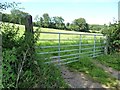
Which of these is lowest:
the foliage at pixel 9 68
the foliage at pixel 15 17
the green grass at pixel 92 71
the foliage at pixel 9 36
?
the green grass at pixel 92 71

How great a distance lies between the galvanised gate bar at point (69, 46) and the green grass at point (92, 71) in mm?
267

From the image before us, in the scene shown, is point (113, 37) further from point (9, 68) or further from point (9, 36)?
point (9, 68)

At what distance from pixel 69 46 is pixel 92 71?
1.40 metres

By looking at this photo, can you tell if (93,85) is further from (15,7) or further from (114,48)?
(114,48)

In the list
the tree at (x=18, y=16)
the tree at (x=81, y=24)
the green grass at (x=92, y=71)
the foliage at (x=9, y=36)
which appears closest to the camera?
the foliage at (x=9, y=36)

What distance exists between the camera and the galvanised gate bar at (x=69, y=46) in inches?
290

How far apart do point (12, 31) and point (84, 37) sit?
5650mm

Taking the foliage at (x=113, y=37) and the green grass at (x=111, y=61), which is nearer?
the green grass at (x=111, y=61)

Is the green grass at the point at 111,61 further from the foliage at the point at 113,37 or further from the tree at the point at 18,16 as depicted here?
the tree at the point at 18,16

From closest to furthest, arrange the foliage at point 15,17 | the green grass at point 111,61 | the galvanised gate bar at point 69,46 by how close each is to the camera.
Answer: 1. the foliage at point 15,17
2. the galvanised gate bar at point 69,46
3. the green grass at point 111,61

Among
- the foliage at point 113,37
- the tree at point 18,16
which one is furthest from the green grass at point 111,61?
the tree at point 18,16

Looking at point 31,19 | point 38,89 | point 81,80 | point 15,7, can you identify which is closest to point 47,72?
point 38,89

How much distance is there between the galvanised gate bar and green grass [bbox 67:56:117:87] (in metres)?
0.27

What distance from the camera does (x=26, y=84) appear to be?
4.24 metres
